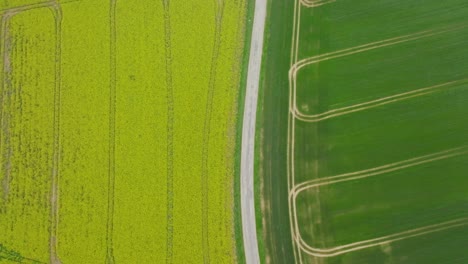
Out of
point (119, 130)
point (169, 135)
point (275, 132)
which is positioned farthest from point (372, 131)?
point (119, 130)

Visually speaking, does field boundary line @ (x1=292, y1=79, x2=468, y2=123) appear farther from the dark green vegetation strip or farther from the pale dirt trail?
the pale dirt trail

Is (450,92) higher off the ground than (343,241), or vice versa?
(450,92)

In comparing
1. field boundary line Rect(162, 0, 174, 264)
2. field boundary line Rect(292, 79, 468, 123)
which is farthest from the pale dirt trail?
field boundary line Rect(162, 0, 174, 264)

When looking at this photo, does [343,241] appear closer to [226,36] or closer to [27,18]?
[226,36]

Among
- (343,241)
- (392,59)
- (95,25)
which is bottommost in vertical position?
(343,241)

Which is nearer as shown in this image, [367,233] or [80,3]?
[367,233]

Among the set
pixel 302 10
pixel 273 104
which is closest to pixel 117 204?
pixel 273 104

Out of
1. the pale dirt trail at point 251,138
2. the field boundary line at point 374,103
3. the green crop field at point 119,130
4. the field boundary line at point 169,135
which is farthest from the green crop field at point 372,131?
the field boundary line at point 169,135

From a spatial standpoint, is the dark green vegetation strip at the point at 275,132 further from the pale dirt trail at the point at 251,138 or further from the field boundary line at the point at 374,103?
the field boundary line at the point at 374,103
